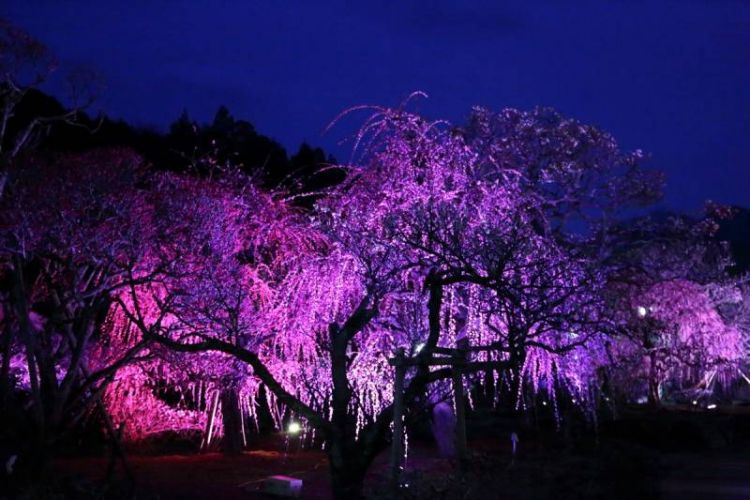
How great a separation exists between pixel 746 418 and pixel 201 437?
67.5 feet

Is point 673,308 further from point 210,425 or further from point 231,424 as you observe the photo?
point 210,425

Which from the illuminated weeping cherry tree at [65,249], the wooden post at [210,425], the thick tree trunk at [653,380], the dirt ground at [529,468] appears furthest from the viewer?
the thick tree trunk at [653,380]

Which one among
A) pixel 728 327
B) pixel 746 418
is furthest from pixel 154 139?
pixel 746 418

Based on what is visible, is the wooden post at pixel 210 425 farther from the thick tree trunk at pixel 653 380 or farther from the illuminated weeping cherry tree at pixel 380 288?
the thick tree trunk at pixel 653 380

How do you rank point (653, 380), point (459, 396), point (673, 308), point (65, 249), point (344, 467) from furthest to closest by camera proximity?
point (653, 380) → point (673, 308) → point (65, 249) → point (344, 467) → point (459, 396)

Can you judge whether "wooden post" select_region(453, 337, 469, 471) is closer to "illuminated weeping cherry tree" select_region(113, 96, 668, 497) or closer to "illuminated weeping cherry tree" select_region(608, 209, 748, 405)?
"illuminated weeping cherry tree" select_region(113, 96, 668, 497)

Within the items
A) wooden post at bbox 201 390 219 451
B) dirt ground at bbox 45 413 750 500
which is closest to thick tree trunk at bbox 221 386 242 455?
wooden post at bbox 201 390 219 451

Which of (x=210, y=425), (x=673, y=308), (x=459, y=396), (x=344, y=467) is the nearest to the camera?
(x=459, y=396)

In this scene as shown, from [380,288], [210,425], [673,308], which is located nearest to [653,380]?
[673,308]

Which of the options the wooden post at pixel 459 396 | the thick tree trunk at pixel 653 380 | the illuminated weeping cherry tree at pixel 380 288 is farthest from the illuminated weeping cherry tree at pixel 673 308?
the wooden post at pixel 459 396

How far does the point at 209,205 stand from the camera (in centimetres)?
1511

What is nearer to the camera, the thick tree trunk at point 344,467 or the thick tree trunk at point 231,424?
the thick tree trunk at point 344,467

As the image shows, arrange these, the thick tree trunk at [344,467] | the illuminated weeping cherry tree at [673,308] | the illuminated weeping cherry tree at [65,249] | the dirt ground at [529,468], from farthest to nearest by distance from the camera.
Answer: the illuminated weeping cherry tree at [673,308] → the illuminated weeping cherry tree at [65,249] → the thick tree trunk at [344,467] → the dirt ground at [529,468]

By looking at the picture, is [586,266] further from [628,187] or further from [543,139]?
[628,187]
